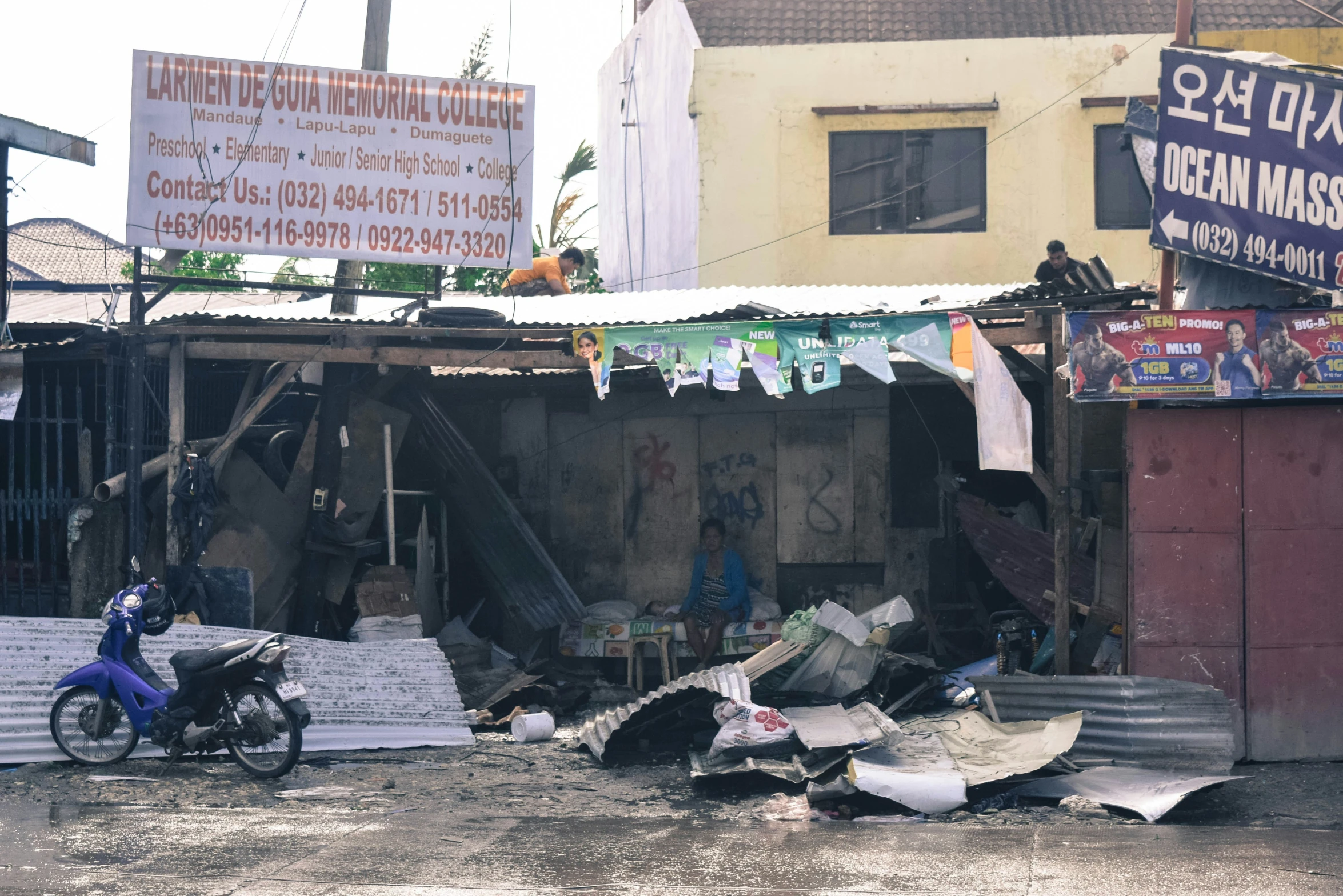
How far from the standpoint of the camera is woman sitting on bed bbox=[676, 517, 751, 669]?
1130 cm

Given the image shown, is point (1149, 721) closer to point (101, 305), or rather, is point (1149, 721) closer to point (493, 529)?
point (493, 529)

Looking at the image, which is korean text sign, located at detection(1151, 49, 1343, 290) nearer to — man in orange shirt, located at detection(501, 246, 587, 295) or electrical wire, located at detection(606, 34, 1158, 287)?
man in orange shirt, located at detection(501, 246, 587, 295)

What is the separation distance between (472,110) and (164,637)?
5037mm

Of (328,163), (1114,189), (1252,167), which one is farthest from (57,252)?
(1252,167)

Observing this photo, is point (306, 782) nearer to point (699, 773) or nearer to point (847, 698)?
point (699, 773)

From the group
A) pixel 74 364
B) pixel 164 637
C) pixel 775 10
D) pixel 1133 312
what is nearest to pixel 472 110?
pixel 74 364

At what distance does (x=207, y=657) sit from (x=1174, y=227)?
22.7 ft

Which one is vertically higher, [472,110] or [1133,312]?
[472,110]

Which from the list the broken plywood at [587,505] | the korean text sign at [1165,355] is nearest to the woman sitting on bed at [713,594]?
the broken plywood at [587,505]

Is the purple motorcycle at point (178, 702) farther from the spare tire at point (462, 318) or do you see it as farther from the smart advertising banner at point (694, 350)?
the smart advertising banner at point (694, 350)

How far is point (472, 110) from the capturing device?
36.4ft

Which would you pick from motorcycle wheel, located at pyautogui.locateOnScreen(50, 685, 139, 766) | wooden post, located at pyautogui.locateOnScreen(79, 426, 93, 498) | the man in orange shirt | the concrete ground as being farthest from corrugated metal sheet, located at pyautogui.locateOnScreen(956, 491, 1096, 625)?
wooden post, located at pyautogui.locateOnScreen(79, 426, 93, 498)

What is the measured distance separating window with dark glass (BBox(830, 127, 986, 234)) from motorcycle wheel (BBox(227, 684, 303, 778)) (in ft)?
31.1

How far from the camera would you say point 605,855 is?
6184 mm
